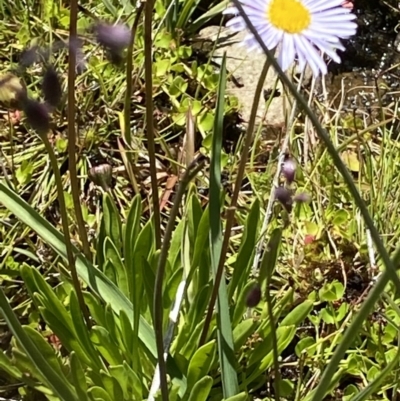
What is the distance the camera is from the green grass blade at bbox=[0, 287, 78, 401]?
2.54ft

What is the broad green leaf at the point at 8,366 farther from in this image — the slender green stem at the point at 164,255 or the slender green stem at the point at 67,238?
the slender green stem at the point at 164,255

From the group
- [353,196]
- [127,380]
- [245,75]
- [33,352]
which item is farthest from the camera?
[245,75]

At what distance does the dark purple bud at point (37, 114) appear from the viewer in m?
0.78

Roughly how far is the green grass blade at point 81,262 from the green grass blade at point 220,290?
0.35 ft

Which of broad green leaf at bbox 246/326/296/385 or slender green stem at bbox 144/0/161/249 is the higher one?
slender green stem at bbox 144/0/161/249

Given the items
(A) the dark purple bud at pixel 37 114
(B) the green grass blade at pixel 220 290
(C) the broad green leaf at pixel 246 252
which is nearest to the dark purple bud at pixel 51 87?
(A) the dark purple bud at pixel 37 114

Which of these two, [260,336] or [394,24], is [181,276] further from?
[394,24]

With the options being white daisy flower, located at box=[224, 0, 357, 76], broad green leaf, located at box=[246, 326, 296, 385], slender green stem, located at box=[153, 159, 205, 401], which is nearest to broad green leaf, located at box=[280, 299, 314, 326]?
broad green leaf, located at box=[246, 326, 296, 385]

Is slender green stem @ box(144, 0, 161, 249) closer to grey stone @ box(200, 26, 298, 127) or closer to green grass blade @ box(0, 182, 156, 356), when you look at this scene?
green grass blade @ box(0, 182, 156, 356)

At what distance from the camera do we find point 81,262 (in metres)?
1.16

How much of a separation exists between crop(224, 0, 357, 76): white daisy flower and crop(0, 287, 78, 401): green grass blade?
0.35m

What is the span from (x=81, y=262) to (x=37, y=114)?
1.37 ft

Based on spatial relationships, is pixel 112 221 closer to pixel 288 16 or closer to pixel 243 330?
pixel 243 330

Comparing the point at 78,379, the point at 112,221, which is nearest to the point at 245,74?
the point at 112,221
